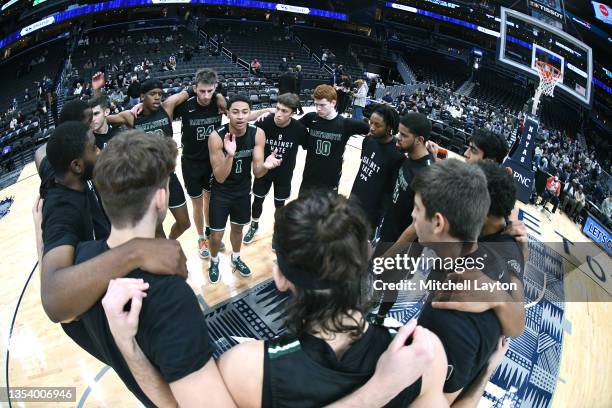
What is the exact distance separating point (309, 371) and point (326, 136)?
3.62m

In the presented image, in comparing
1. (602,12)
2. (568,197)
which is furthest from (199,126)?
(602,12)

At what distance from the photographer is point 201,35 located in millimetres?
23328

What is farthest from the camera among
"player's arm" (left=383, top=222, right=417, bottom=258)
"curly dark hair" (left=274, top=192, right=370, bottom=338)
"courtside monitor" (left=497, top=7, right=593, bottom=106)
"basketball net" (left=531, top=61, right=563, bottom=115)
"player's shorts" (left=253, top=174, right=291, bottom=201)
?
"courtside monitor" (left=497, top=7, right=593, bottom=106)

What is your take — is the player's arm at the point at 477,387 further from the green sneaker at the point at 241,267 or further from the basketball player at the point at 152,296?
the green sneaker at the point at 241,267

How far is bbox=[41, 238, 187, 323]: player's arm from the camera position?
1509 mm

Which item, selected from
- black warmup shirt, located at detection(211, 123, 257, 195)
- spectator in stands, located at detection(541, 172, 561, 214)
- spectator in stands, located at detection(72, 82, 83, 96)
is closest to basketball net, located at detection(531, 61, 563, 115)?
spectator in stands, located at detection(541, 172, 561, 214)

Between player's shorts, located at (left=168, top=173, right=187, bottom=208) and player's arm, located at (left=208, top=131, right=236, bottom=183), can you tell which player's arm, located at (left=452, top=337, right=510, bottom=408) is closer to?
player's arm, located at (left=208, top=131, right=236, bottom=183)

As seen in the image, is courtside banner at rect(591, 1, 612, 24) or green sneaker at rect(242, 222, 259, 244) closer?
green sneaker at rect(242, 222, 259, 244)

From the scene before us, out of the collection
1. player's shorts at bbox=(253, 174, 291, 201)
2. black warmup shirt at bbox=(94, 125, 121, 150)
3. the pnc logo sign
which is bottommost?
the pnc logo sign

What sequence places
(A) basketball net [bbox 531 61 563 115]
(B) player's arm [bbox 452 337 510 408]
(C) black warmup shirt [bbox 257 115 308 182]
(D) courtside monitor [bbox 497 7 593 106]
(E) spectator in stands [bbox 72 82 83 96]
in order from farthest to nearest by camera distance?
(E) spectator in stands [bbox 72 82 83 96], (D) courtside monitor [bbox 497 7 593 106], (A) basketball net [bbox 531 61 563 115], (C) black warmup shirt [bbox 257 115 308 182], (B) player's arm [bbox 452 337 510 408]

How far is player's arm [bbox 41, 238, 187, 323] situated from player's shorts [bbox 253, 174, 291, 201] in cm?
366

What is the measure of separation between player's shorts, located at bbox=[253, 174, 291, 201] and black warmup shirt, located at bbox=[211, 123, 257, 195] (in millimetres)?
867

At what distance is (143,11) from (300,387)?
27854 mm

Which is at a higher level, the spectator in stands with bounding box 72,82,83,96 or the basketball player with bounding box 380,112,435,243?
the basketball player with bounding box 380,112,435,243
